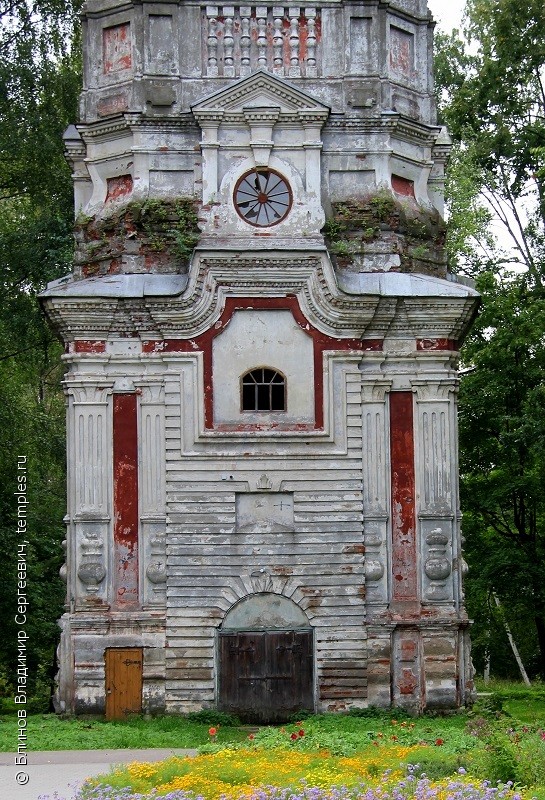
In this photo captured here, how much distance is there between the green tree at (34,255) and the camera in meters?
28.9

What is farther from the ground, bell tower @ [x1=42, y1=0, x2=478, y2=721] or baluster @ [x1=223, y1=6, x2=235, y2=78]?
baluster @ [x1=223, y1=6, x2=235, y2=78]

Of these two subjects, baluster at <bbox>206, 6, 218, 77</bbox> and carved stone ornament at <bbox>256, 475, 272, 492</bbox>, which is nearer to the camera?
carved stone ornament at <bbox>256, 475, 272, 492</bbox>

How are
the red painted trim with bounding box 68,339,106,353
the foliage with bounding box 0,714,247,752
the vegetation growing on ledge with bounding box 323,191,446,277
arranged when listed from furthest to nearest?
the vegetation growing on ledge with bounding box 323,191,446,277, the red painted trim with bounding box 68,339,106,353, the foliage with bounding box 0,714,247,752

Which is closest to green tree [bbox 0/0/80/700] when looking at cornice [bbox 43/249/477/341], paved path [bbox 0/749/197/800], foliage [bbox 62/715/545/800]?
cornice [bbox 43/249/477/341]

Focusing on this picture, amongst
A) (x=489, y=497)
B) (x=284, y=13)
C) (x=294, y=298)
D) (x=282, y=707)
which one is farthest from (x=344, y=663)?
(x=284, y=13)

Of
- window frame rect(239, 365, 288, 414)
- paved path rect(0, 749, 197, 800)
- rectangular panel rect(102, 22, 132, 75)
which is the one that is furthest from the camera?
rectangular panel rect(102, 22, 132, 75)

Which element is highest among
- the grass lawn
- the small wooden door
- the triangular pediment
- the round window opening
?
the triangular pediment

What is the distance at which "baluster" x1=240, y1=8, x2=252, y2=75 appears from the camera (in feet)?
76.9

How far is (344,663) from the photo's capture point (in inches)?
875

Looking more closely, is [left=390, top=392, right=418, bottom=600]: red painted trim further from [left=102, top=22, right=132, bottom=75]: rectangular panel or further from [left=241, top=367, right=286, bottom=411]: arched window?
[left=102, top=22, right=132, bottom=75]: rectangular panel

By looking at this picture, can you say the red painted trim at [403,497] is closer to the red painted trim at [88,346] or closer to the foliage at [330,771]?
the red painted trim at [88,346]

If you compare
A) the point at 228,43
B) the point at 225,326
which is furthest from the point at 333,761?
the point at 228,43

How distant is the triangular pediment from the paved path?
390 inches

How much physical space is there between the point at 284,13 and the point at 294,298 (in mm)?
4638
